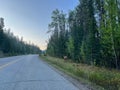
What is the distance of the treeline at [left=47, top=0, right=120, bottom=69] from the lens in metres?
28.9

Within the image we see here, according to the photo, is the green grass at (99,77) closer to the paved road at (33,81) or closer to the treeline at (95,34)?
the paved road at (33,81)

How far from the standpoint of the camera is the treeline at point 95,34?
94.9ft

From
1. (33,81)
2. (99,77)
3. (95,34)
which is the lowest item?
(33,81)

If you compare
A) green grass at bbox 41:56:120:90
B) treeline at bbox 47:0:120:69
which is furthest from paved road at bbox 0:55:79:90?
treeline at bbox 47:0:120:69

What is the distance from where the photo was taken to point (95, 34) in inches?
1642

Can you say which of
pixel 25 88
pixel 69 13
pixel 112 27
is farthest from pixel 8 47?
pixel 25 88

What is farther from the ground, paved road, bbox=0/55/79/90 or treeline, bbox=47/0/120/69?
treeline, bbox=47/0/120/69

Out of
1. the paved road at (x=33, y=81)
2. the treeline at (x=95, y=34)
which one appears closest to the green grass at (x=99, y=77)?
the paved road at (x=33, y=81)

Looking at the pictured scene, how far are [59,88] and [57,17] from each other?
234 feet

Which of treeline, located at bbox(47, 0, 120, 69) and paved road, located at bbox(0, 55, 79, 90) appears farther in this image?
treeline, located at bbox(47, 0, 120, 69)

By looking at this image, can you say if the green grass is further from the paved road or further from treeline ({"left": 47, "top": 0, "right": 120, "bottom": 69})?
treeline ({"left": 47, "top": 0, "right": 120, "bottom": 69})

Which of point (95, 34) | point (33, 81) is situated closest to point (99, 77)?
point (33, 81)

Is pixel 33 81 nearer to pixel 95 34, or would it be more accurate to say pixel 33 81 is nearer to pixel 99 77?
pixel 99 77

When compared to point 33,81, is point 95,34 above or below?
above
